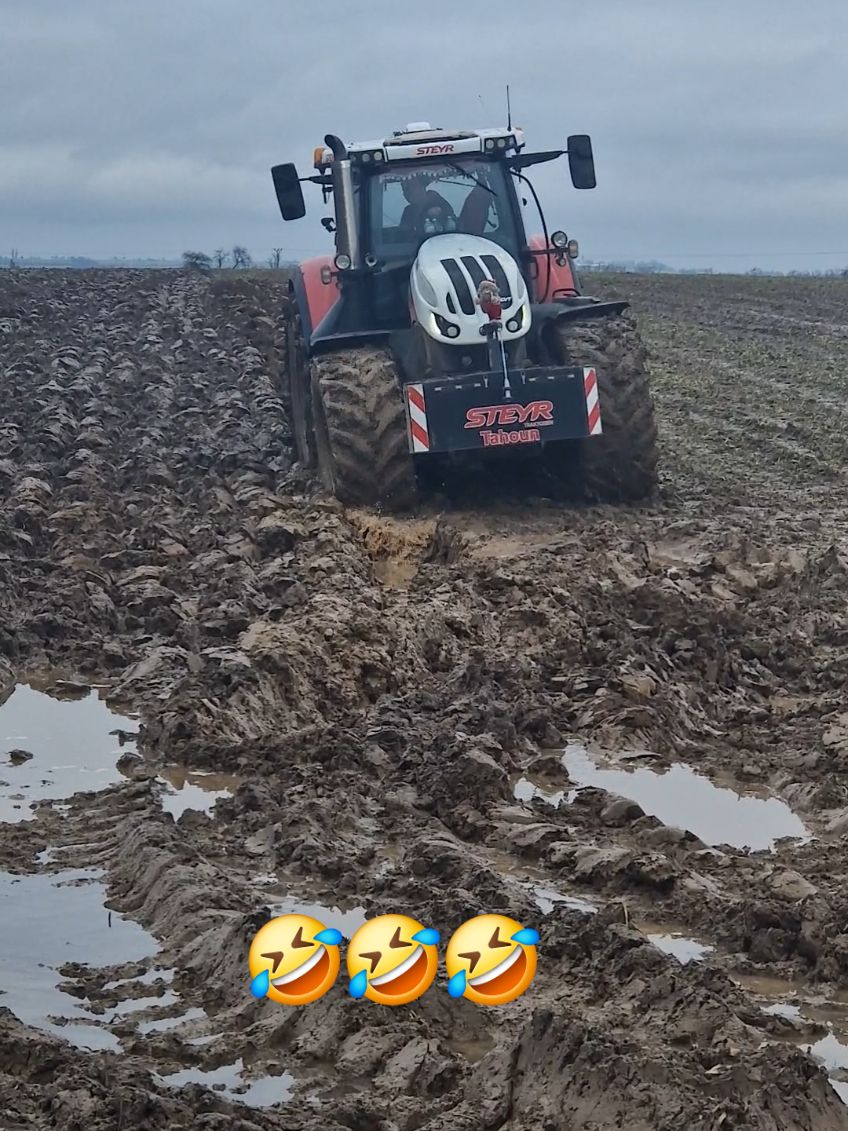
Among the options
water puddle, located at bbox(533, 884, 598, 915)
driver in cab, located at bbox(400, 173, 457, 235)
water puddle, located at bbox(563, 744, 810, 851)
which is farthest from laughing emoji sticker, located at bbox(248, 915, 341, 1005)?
driver in cab, located at bbox(400, 173, 457, 235)

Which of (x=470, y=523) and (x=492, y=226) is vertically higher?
(x=492, y=226)

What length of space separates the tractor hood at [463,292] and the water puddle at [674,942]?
5948 millimetres

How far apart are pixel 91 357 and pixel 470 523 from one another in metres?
10.6

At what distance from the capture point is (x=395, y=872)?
16.1 ft

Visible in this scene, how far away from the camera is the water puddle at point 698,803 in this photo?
17.8ft

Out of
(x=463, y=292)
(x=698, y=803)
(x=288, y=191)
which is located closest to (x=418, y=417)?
(x=463, y=292)

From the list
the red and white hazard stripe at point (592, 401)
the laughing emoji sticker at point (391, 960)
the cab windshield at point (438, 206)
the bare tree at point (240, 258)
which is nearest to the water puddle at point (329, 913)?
the laughing emoji sticker at point (391, 960)

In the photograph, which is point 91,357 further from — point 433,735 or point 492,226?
point 433,735

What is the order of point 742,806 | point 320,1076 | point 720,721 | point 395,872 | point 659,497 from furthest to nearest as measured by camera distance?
point 659,497 < point 720,721 < point 742,806 < point 395,872 < point 320,1076

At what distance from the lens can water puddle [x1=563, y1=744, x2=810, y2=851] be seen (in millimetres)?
5418

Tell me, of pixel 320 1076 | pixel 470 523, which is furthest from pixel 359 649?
pixel 320 1076

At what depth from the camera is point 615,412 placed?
33.5ft

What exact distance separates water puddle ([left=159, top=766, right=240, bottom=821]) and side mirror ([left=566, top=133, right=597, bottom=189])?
19.3 feet

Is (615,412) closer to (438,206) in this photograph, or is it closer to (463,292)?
(463,292)
